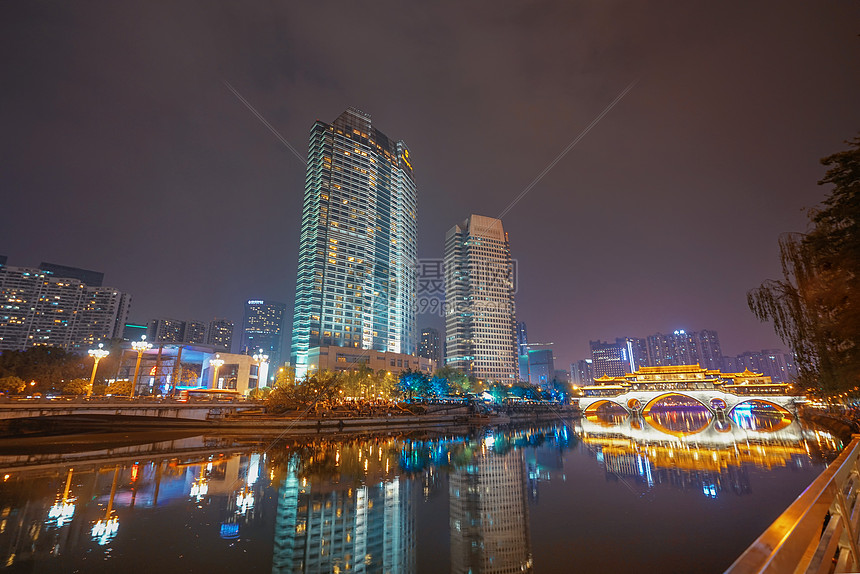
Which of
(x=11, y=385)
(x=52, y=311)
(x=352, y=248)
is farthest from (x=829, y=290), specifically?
(x=52, y=311)

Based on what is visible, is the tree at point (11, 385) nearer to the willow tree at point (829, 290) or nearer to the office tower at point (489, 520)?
the office tower at point (489, 520)

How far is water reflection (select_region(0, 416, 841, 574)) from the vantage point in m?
13.0

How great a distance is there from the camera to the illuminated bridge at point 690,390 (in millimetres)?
87562

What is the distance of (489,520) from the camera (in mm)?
17609

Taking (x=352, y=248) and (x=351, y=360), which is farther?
(x=352, y=248)

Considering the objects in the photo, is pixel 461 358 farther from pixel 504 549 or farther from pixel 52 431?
pixel 504 549

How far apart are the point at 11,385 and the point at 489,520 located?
72.6 metres

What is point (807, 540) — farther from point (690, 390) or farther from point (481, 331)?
point (481, 331)

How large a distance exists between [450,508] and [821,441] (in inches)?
2051

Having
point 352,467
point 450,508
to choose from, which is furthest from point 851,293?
point 352,467

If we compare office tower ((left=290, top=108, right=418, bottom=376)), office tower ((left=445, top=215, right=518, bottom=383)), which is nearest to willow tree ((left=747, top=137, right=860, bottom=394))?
office tower ((left=290, top=108, right=418, bottom=376))

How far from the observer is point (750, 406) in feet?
476

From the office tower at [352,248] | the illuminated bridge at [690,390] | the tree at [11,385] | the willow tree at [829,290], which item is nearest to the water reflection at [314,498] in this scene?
the willow tree at [829,290]

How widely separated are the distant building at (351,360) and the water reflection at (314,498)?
3049 inches
